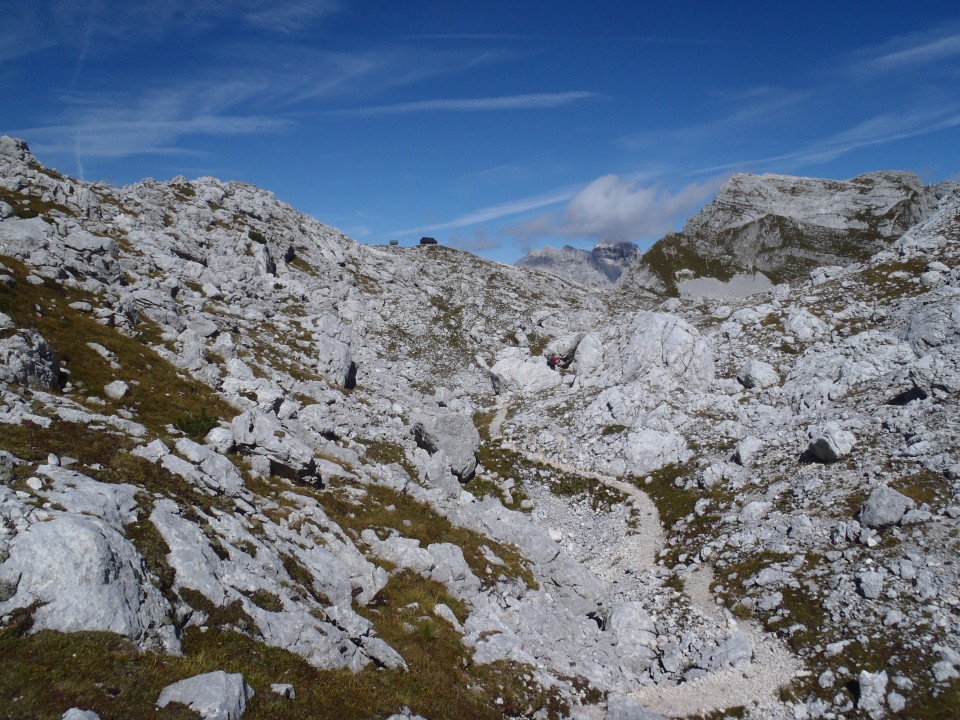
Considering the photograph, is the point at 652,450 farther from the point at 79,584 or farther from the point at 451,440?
the point at 79,584

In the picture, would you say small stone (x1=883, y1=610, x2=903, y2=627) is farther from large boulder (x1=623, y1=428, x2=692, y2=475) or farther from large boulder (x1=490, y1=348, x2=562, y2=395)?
large boulder (x1=490, y1=348, x2=562, y2=395)

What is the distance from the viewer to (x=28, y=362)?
1978 centimetres

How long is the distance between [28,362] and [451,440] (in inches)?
1008

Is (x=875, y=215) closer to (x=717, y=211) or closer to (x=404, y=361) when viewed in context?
(x=717, y=211)

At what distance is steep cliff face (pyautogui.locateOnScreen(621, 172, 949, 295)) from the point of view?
143 meters

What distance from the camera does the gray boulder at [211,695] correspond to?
9.86 m

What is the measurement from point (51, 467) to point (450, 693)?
13.6 m

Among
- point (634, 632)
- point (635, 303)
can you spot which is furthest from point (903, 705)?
point (635, 303)

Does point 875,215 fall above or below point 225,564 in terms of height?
above

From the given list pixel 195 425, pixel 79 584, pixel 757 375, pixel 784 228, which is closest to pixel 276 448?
pixel 195 425

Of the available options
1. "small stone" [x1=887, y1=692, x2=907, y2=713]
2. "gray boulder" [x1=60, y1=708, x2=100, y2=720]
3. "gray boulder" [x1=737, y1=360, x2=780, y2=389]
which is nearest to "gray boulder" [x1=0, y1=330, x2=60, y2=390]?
"gray boulder" [x1=60, y1=708, x2=100, y2=720]

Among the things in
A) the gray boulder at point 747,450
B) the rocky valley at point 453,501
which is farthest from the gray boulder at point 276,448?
the gray boulder at point 747,450

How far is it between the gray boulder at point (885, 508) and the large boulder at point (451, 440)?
82.1 ft

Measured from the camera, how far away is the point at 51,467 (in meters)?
14.3
